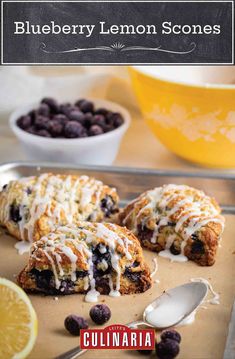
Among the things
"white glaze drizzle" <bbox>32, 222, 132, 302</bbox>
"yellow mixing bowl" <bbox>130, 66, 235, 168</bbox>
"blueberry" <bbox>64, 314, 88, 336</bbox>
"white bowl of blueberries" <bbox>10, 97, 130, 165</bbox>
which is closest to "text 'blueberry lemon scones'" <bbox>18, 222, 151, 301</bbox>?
"white glaze drizzle" <bbox>32, 222, 132, 302</bbox>

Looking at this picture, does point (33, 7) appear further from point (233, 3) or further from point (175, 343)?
point (175, 343)

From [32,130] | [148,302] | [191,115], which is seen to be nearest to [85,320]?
[148,302]

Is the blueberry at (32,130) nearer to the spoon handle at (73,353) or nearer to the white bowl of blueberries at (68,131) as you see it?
the white bowl of blueberries at (68,131)

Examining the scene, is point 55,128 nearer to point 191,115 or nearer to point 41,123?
point 41,123

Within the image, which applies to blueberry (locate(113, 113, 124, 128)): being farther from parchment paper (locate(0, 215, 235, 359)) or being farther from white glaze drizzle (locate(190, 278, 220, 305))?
white glaze drizzle (locate(190, 278, 220, 305))

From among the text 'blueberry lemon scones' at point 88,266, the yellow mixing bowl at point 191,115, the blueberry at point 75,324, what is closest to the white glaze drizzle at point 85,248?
the text 'blueberry lemon scones' at point 88,266
